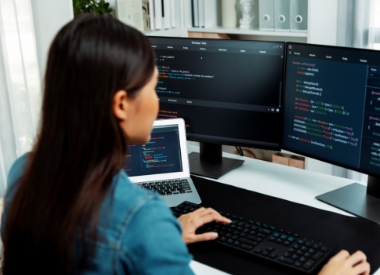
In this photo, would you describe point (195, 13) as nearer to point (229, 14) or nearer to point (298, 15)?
point (229, 14)

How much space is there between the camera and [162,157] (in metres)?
1.68

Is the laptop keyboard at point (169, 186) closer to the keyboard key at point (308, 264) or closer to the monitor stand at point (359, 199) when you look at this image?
the monitor stand at point (359, 199)

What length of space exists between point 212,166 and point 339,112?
0.53 meters

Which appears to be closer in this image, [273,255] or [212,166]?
[273,255]

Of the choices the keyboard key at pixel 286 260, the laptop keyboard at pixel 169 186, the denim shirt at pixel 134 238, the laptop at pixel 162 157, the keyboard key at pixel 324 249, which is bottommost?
the keyboard key at pixel 286 260

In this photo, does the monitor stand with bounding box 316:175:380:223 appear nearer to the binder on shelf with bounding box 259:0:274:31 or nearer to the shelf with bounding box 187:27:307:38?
the shelf with bounding box 187:27:307:38

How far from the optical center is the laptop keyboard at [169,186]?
161 cm

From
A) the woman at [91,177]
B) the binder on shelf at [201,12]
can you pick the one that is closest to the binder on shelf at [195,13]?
the binder on shelf at [201,12]

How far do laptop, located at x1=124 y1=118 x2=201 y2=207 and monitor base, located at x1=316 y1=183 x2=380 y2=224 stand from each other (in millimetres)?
445

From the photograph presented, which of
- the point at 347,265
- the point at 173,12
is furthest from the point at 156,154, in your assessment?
the point at 173,12

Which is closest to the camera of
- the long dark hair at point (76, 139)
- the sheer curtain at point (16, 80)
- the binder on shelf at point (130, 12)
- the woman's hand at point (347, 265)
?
the long dark hair at point (76, 139)

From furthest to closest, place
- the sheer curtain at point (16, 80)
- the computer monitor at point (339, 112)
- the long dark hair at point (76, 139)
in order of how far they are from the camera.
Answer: the sheer curtain at point (16, 80), the computer monitor at point (339, 112), the long dark hair at point (76, 139)

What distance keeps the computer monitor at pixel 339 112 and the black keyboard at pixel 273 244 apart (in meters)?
0.27

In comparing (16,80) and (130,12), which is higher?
(130,12)
